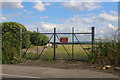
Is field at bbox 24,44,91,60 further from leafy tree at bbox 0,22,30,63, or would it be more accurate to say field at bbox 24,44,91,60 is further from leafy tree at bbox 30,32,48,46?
leafy tree at bbox 0,22,30,63

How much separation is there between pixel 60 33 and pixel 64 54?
1.57 metres

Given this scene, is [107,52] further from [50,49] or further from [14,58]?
[14,58]

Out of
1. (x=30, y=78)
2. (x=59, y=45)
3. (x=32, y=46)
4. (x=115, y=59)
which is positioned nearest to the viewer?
(x=30, y=78)

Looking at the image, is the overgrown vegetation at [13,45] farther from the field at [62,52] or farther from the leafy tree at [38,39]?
the field at [62,52]

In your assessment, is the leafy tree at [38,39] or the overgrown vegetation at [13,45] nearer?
the overgrown vegetation at [13,45]

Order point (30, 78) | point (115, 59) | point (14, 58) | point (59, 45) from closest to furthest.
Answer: point (30, 78)
point (115, 59)
point (14, 58)
point (59, 45)

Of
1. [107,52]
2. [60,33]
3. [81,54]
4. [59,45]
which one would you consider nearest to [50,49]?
[59,45]

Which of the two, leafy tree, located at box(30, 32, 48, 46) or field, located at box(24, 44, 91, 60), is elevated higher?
leafy tree, located at box(30, 32, 48, 46)

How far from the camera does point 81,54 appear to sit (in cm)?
961

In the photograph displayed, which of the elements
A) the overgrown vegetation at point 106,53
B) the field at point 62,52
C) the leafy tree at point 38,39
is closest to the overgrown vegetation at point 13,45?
the leafy tree at point 38,39

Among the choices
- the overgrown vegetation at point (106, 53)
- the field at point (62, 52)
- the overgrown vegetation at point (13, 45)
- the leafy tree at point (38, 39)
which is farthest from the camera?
the leafy tree at point (38, 39)

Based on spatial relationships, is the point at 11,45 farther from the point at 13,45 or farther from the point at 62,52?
the point at 62,52

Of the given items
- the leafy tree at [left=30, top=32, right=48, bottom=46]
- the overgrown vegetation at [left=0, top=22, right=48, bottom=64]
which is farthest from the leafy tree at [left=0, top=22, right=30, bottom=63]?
the leafy tree at [left=30, top=32, right=48, bottom=46]

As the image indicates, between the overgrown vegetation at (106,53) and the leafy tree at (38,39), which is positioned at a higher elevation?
the leafy tree at (38,39)
